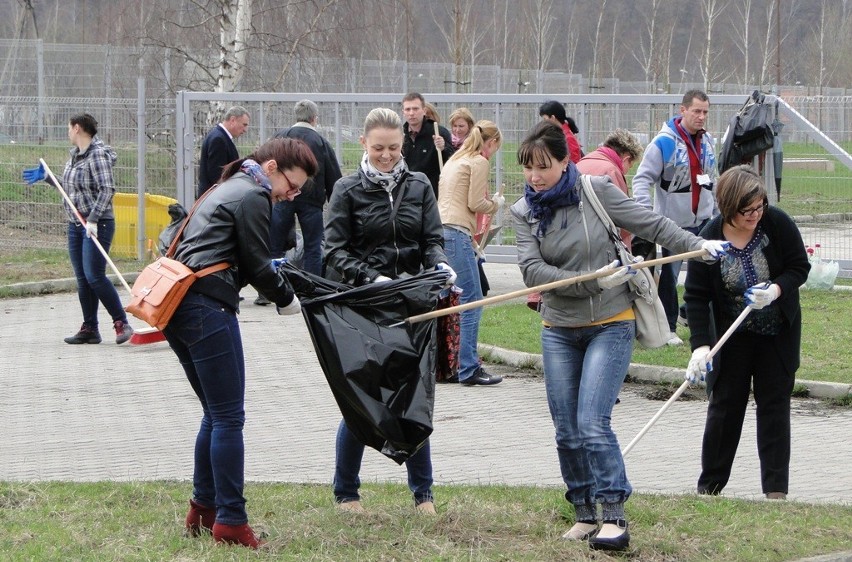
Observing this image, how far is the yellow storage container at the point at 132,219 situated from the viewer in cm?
1648

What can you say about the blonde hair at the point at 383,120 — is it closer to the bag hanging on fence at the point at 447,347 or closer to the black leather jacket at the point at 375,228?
the black leather jacket at the point at 375,228

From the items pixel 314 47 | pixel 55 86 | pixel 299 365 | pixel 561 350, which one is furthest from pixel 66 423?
pixel 55 86

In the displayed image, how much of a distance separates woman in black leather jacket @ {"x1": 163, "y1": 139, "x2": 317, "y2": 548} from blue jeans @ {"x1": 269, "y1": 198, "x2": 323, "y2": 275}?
6924 mm

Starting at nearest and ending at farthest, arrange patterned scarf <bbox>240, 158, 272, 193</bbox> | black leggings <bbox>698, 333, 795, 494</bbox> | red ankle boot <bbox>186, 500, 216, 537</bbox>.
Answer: patterned scarf <bbox>240, 158, 272, 193</bbox> → red ankle boot <bbox>186, 500, 216, 537</bbox> → black leggings <bbox>698, 333, 795, 494</bbox>

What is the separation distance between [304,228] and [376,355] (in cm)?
725

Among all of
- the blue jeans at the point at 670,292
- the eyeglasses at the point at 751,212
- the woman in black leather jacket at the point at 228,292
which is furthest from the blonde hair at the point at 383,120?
the blue jeans at the point at 670,292

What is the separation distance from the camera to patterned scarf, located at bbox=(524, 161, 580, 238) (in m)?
5.28

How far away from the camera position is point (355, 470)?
5.77 m

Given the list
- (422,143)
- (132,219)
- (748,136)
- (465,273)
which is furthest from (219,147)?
(748,136)

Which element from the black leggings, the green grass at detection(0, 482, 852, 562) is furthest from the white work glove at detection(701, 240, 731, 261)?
the green grass at detection(0, 482, 852, 562)

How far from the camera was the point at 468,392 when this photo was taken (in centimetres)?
929

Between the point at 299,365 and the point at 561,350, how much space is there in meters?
5.29

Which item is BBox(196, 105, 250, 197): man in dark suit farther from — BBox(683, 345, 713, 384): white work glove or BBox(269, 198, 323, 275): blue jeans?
BBox(683, 345, 713, 384): white work glove

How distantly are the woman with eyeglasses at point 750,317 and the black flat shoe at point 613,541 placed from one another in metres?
0.86
